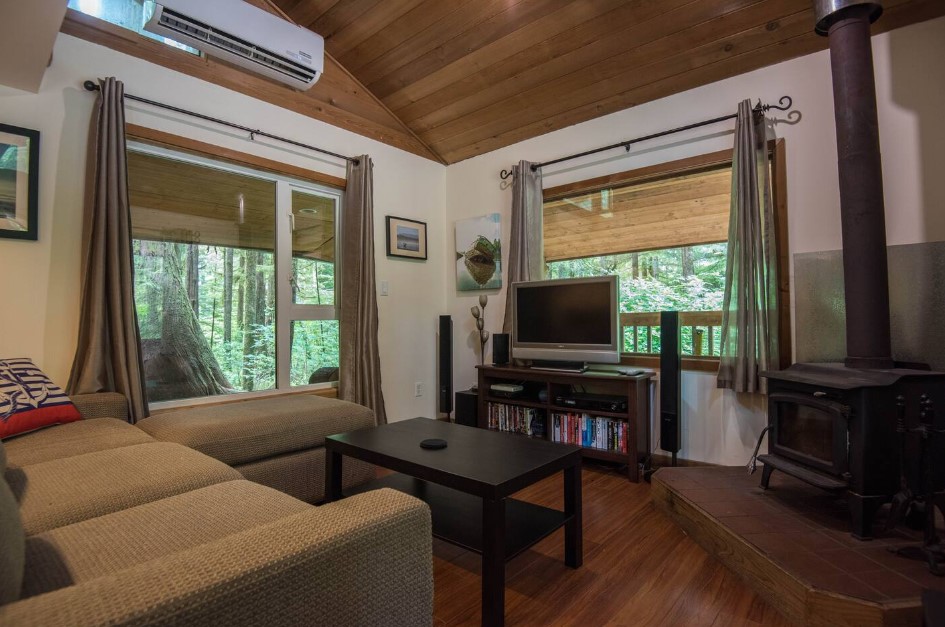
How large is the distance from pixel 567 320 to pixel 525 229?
82cm

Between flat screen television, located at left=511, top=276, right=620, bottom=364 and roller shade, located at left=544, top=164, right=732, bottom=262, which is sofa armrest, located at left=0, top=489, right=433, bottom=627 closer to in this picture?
flat screen television, located at left=511, top=276, right=620, bottom=364

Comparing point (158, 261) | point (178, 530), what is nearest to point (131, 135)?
point (158, 261)

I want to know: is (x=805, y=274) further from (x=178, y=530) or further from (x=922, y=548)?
(x=178, y=530)

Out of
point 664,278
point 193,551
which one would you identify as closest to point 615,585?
point 193,551

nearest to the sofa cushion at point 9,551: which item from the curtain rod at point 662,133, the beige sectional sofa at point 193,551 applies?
the beige sectional sofa at point 193,551

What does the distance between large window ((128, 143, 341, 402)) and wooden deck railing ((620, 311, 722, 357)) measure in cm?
220

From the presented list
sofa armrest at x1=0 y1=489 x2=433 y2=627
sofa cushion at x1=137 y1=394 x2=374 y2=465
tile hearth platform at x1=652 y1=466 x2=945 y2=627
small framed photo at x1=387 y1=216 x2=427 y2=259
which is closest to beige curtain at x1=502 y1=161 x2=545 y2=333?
small framed photo at x1=387 y1=216 x2=427 y2=259

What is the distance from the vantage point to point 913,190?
231 centimetres

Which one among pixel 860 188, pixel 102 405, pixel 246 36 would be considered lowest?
pixel 102 405

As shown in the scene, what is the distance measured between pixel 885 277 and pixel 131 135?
3.70m

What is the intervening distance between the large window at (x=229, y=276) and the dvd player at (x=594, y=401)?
67.0 inches

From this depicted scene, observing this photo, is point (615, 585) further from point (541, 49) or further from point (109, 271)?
point (541, 49)

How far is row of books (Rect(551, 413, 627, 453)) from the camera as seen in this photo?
2.95 meters

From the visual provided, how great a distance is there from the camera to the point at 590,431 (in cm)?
306
